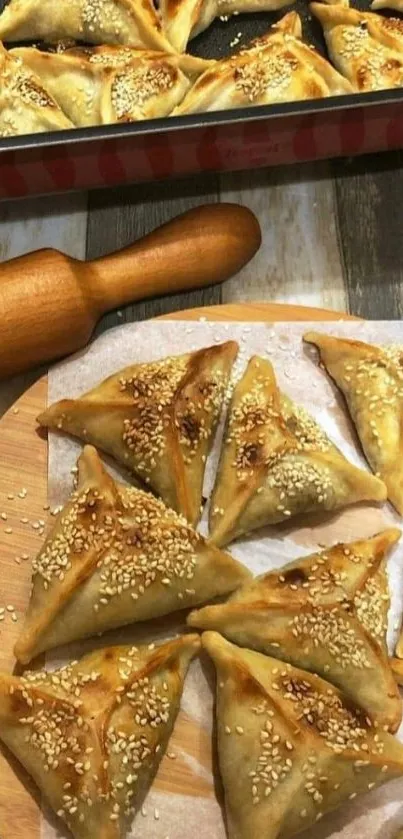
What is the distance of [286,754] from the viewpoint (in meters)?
1.27

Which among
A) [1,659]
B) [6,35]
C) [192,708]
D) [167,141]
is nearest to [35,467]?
[1,659]

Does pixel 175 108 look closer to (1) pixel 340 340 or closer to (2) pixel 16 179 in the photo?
(2) pixel 16 179

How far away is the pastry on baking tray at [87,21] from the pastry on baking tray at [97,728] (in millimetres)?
1076

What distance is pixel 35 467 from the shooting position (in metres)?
1.46

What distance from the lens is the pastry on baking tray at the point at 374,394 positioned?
1.47 meters

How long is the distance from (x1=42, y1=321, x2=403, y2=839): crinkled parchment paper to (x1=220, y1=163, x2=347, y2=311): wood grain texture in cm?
16

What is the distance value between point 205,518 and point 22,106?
766 mm

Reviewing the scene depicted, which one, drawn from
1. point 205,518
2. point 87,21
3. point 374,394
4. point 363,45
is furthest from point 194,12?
point 205,518

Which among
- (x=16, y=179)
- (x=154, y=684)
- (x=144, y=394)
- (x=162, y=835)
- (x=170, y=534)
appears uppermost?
(x=16, y=179)

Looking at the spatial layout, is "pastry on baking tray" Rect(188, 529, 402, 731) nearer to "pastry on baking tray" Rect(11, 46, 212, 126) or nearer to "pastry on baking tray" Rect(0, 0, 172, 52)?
"pastry on baking tray" Rect(11, 46, 212, 126)

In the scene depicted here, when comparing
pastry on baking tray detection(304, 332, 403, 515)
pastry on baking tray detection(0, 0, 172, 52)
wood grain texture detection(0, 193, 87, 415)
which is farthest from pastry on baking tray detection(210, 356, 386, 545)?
pastry on baking tray detection(0, 0, 172, 52)

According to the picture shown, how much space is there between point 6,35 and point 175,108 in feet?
→ 1.12

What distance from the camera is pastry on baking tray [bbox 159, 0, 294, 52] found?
1.71m

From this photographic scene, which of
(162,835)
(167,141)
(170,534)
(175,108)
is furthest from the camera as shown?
(175,108)
